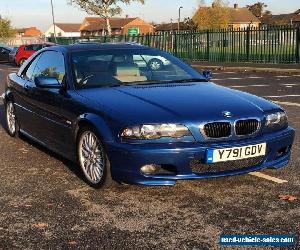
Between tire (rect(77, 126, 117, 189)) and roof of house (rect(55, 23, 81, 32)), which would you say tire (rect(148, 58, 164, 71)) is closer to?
tire (rect(77, 126, 117, 189))

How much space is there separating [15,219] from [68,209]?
0.46 m

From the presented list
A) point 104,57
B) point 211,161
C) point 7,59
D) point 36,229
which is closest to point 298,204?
point 211,161

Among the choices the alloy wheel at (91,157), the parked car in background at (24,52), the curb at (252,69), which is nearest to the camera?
the alloy wheel at (91,157)

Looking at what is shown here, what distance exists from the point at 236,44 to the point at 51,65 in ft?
62.3

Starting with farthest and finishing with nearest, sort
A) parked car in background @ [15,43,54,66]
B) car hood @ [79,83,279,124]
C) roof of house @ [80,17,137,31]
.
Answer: roof of house @ [80,17,137,31] < parked car in background @ [15,43,54,66] < car hood @ [79,83,279,124]

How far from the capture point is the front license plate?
4191 millimetres

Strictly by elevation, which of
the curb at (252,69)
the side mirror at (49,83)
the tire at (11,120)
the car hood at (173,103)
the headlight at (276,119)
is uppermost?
the side mirror at (49,83)

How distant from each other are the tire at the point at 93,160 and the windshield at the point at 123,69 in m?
0.67

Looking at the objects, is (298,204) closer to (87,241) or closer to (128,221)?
(128,221)

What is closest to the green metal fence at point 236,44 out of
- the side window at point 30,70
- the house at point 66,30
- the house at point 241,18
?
the side window at point 30,70

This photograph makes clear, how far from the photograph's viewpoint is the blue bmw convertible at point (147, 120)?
4219 millimetres

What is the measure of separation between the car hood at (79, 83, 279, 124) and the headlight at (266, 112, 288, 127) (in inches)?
3.0

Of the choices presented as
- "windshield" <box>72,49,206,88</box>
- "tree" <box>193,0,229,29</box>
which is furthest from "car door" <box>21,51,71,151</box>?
"tree" <box>193,0,229,29</box>

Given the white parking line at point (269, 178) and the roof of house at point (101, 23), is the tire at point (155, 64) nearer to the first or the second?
the white parking line at point (269, 178)
